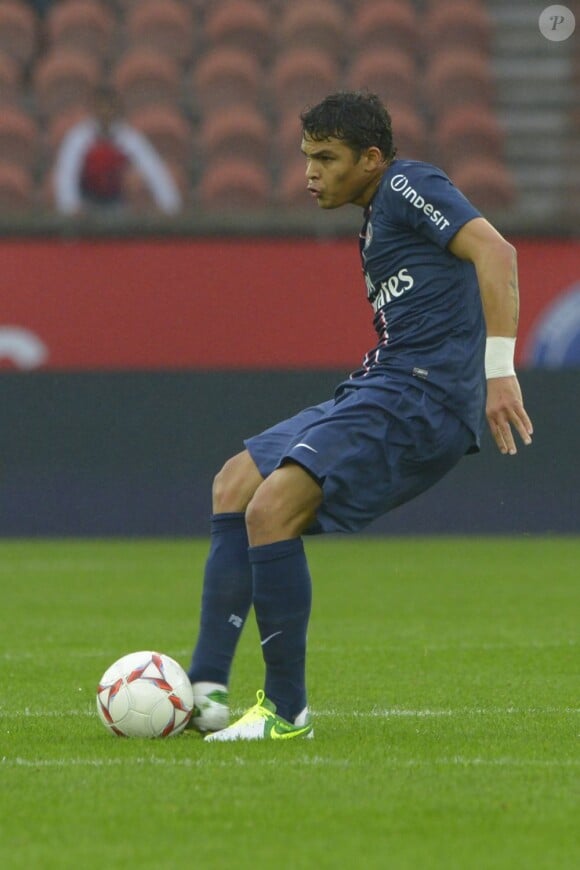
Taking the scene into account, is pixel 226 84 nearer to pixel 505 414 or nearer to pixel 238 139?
pixel 238 139

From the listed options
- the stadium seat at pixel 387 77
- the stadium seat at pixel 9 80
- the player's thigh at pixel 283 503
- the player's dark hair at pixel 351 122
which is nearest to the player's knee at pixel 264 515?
the player's thigh at pixel 283 503

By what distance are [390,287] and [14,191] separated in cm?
1190

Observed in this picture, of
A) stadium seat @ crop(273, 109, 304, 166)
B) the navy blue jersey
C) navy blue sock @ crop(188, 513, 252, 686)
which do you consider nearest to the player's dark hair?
the navy blue jersey

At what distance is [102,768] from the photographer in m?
4.85

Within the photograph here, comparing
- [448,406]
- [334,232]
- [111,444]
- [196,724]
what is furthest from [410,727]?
[334,232]

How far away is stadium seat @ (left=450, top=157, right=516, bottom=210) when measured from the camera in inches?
685

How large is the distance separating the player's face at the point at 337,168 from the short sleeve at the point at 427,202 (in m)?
0.08

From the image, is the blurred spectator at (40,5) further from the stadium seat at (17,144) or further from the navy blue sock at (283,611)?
the navy blue sock at (283,611)

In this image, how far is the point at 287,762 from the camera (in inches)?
194

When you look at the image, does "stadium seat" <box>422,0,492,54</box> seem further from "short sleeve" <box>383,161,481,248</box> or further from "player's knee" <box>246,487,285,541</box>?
"player's knee" <box>246,487,285,541</box>

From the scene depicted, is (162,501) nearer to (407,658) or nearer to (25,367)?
(25,367)

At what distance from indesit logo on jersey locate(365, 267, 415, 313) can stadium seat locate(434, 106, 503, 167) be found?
12.5 metres

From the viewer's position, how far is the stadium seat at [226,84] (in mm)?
18656

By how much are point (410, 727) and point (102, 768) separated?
122 centimetres
